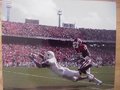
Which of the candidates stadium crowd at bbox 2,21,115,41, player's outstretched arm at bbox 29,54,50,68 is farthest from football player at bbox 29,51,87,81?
stadium crowd at bbox 2,21,115,41

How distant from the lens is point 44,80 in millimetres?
4035

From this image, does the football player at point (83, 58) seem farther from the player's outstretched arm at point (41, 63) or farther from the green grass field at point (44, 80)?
the player's outstretched arm at point (41, 63)

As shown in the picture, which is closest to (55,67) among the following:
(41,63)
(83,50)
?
(41,63)

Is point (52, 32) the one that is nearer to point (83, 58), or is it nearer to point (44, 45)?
point (44, 45)

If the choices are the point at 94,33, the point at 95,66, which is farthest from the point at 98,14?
the point at 95,66

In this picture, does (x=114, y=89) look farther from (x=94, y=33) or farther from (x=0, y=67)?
(x=0, y=67)

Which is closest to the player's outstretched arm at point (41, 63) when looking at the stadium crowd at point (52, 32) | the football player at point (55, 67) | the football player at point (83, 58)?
the football player at point (55, 67)

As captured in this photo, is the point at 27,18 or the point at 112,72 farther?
the point at 112,72

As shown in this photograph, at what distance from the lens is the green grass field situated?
12.8 feet

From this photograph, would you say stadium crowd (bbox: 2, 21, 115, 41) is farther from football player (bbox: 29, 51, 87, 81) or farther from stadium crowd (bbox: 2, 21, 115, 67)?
football player (bbox: 29, 51, 87, 81)

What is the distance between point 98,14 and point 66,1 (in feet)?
1.62

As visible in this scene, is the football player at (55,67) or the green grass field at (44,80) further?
the football player at (55,67)

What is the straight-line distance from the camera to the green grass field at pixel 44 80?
12.8 feet

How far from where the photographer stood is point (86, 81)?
4227mm
